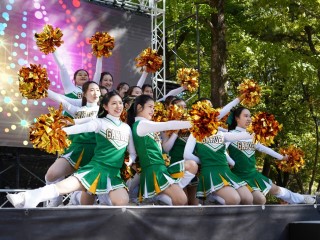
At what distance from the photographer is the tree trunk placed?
10.7 metres

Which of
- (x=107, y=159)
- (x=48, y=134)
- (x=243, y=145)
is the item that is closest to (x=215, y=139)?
(x=243, y=145)

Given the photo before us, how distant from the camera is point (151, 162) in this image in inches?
177

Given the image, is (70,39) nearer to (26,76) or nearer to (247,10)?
(26,76)

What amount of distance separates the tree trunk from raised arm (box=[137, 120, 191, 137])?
6.23 metres

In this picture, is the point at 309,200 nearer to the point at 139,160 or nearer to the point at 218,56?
the point at 139,160

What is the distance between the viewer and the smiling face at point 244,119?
5.52m

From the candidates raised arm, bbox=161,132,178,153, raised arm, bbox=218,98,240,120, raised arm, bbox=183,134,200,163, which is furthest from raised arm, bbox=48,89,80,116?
raised arm, bbox=218,98,240,120

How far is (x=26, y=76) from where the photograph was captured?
16.2 ft

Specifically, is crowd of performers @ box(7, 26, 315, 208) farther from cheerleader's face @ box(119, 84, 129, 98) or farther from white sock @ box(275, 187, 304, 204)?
cheerleader's face @ box(119, 84, 129, 98)

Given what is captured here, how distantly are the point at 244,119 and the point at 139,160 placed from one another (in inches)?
58.2

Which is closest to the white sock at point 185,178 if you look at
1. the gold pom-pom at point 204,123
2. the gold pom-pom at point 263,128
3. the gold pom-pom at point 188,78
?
the gold pom-pom at point 263,128

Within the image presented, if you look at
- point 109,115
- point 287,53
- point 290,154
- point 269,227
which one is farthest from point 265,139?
point 287,53

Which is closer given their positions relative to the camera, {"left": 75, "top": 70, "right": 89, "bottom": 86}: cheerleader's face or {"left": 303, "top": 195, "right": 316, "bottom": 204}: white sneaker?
{"left": 303, "top": 195, "right": 316, "bottom": 204}: white sneaker

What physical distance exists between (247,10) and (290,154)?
298 inches
